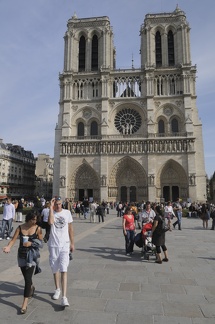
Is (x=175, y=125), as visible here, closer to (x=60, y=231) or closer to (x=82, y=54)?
(x=82, y=54)

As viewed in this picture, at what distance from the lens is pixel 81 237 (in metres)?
11.8

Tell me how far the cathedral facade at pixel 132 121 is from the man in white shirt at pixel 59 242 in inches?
1224

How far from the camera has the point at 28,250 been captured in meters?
4.36

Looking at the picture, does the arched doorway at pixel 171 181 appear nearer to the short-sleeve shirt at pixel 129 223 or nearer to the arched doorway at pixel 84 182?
the arched doorway at pixel 84 182

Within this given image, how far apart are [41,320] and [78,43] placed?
1715 inches

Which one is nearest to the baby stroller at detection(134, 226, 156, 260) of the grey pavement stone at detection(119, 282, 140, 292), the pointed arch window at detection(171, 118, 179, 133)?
the grey pavement stone at detection(119, 282, 140, 292)

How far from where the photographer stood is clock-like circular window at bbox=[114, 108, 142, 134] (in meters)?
39.0

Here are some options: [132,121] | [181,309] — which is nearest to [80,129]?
[132,121]

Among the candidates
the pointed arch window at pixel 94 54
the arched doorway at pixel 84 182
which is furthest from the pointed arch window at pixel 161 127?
the pointed arch window at pixel 94 54

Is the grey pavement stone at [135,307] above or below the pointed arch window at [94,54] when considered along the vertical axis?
below

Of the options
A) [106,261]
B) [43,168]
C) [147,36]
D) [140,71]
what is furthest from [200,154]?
[43,168]

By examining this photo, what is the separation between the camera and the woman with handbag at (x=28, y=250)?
14.0 feet

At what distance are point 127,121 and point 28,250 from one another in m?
35.9

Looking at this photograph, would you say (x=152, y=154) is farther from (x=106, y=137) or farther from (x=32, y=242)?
(x=32, y=242)
